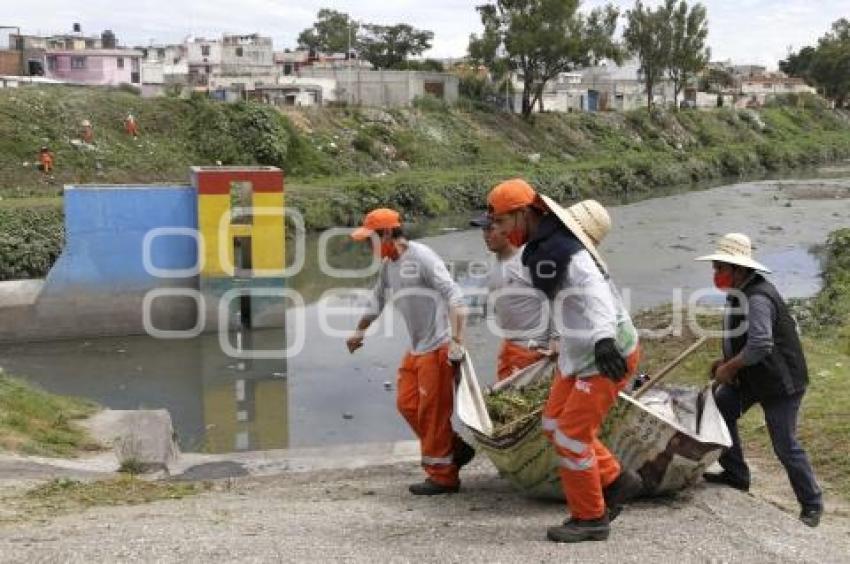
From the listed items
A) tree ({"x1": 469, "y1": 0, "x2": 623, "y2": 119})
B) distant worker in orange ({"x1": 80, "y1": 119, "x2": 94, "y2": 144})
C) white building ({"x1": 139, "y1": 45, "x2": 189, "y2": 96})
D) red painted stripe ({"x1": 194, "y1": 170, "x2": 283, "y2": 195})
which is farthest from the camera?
white building ({"x1": 139, "y1": 45, "x2": 189, "y2": 96})

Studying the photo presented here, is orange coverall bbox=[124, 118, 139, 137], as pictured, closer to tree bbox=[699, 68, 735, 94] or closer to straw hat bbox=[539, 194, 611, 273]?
straw hat bbox=[539, 194, 611, 273]

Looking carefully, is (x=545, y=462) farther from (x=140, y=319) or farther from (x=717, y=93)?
(x=717, y=93)

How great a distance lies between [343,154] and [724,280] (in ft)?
99.2

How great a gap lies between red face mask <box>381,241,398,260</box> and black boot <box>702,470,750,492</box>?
2.30 m

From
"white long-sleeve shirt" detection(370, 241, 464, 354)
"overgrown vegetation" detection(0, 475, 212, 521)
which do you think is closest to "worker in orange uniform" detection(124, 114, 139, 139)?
"overgrown vegetation" detection(0, 475, 212, 521)

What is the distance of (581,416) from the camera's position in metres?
4.56

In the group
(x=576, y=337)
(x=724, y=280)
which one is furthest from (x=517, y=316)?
(x=576, y=337)

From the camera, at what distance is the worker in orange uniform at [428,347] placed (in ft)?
18.9

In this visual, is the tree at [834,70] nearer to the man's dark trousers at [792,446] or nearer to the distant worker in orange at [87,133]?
the distant worker in orange at [87,133]

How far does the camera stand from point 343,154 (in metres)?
35.1

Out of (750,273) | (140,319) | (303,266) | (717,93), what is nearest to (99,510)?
(750,273)

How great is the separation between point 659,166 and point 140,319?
33017 millimetres

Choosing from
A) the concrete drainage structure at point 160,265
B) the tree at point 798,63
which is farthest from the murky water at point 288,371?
the tree at point 798,63

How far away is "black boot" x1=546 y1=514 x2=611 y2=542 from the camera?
4656 mm
